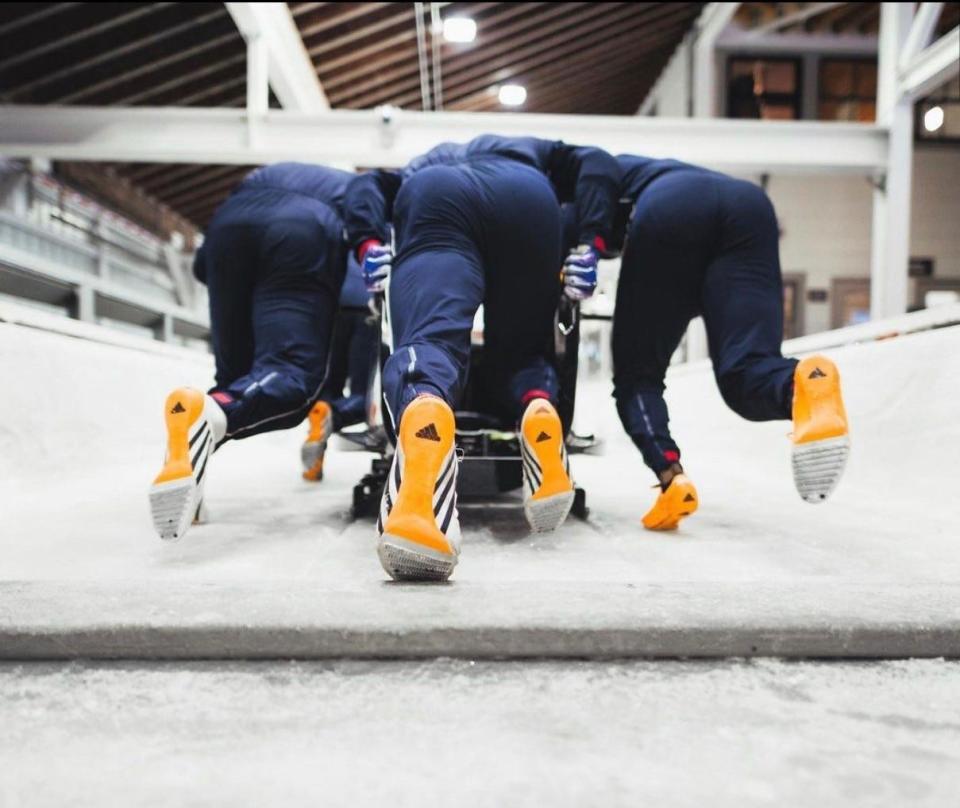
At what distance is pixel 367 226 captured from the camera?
155 cm

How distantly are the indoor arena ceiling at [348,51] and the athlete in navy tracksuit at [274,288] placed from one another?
189 inches

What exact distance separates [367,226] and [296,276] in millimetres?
248

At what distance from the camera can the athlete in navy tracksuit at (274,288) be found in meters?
1.52

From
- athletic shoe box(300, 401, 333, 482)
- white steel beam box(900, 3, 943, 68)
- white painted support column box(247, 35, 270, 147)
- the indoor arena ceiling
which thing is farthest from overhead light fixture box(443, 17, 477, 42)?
athletic shoe box(300, 401, 333, 482)

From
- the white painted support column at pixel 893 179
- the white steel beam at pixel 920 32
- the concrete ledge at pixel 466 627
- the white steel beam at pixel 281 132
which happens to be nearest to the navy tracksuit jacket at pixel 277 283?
the concrete ledge at pixel 466 627

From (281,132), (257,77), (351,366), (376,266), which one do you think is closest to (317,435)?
(351,366)

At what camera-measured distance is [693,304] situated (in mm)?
1707

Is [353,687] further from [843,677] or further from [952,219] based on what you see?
[952,219]

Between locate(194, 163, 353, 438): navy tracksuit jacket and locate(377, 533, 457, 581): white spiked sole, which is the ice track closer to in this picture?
locate(377, 533, 457, 581): white spiked sole

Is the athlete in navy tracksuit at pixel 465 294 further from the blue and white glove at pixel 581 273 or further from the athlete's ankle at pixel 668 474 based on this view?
the athlete's ankle at pixel 668 474

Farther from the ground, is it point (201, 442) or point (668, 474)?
point (201, 442)

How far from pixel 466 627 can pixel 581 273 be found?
3.12 ft

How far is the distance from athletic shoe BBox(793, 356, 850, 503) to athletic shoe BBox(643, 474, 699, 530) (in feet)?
0.96

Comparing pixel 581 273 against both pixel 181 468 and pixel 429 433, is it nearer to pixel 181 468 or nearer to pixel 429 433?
pixel 429 433
